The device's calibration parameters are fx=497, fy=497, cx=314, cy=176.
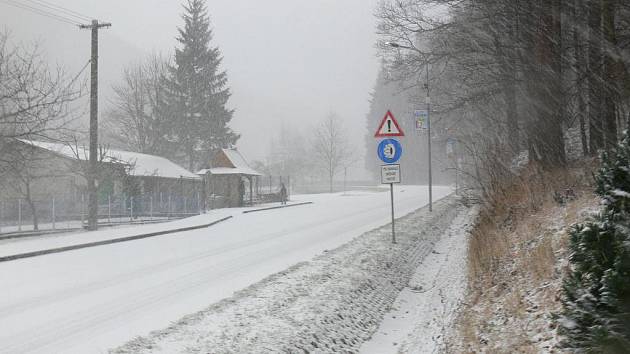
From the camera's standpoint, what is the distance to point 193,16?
50156 mm

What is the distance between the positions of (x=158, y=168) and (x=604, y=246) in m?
32.7

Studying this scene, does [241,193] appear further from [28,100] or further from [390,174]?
[390,174]

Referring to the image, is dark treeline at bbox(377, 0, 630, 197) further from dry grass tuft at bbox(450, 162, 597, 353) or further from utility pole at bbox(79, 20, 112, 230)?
utility pole at bbox(79, 20, 112, 230)

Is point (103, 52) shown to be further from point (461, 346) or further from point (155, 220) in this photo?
point (461, 346)

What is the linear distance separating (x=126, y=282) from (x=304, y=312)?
4.88 m

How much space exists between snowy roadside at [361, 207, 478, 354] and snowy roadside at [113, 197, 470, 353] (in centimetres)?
18

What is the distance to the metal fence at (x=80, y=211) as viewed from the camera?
70.7ft

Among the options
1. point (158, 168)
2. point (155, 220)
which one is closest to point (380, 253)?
point (155, 220)

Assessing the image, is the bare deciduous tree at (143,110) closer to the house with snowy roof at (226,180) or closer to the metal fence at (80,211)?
the house with snowy roof at (226,180)

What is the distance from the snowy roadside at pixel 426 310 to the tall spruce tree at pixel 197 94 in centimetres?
3980

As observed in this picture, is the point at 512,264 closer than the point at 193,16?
Yes

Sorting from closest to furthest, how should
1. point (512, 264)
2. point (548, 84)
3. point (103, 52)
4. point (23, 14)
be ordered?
point (512, 264) < point (548, 84) < point (23, 14) < point (103, 52)

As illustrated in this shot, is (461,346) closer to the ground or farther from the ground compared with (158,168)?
closer to the ground

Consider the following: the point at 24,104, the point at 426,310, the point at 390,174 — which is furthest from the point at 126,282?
the point at 24,104
